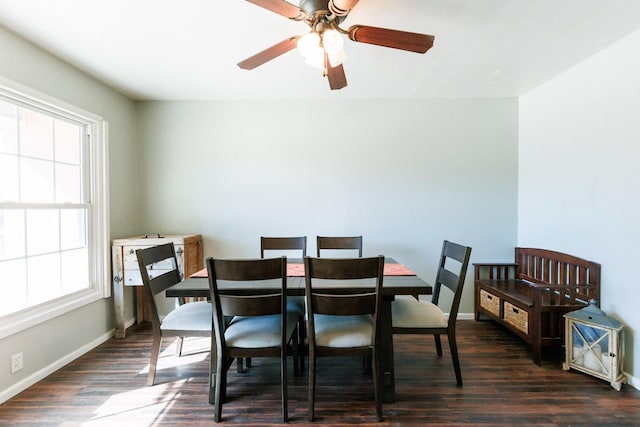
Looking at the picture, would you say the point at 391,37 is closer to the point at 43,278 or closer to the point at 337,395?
the point at 337,395

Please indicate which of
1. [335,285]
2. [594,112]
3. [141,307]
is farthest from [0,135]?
[594,112]

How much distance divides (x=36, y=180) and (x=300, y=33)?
2.23 metres

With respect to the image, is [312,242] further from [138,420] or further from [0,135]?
[0,135]

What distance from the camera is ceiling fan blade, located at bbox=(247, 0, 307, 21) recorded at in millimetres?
1394

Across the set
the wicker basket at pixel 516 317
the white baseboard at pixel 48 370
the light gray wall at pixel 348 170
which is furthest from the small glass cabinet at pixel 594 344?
the white baseboard at pixel 48 370

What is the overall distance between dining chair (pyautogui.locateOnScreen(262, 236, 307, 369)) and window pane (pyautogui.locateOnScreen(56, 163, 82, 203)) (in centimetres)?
164

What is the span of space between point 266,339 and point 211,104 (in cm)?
259

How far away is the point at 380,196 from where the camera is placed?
10.6 feet

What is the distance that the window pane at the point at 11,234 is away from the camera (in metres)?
1.97

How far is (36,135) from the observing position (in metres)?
2.22

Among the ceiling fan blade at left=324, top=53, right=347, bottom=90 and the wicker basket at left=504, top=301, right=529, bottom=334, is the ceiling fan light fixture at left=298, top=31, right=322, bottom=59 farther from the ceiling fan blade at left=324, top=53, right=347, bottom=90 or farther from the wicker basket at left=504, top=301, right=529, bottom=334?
the wicker basket at left=504, top=301, right=529, bottom=334

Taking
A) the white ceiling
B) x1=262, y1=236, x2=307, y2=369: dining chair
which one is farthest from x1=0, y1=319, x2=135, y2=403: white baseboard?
the white ceiling

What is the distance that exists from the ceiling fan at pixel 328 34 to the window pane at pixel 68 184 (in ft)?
6.86

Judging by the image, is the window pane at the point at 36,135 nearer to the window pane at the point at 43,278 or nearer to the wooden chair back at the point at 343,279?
the window pane at the point at 43,278
